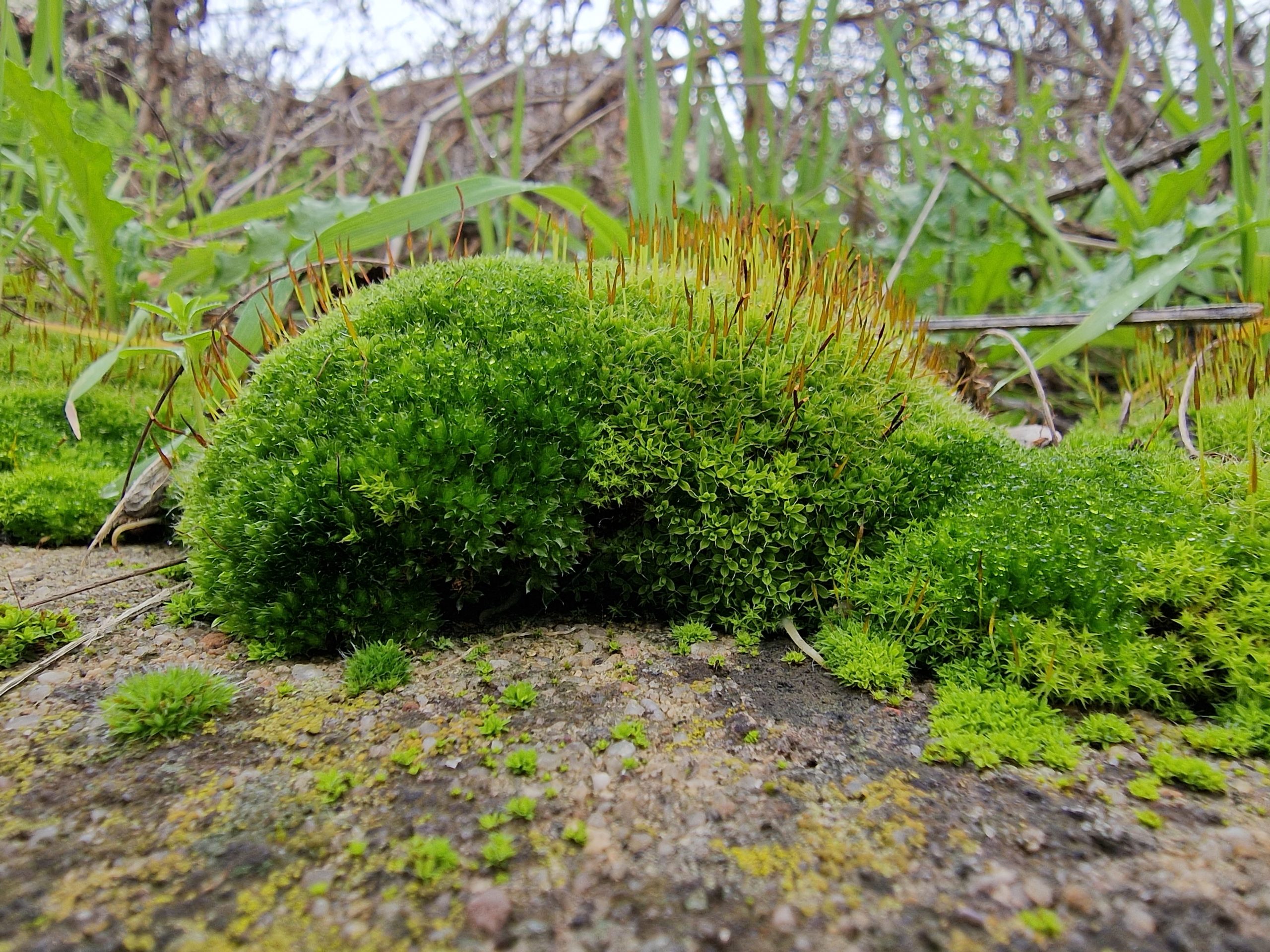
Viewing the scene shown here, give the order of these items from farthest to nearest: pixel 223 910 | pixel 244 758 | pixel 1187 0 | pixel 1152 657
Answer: pixel 1187 0 → pixel 1152 657 → pixel 244 758 → pixel 223 910

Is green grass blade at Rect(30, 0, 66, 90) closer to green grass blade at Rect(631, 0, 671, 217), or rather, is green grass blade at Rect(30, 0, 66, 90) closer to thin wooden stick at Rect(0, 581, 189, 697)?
thin wooden stick at Rect(0, 581, 189, 697)

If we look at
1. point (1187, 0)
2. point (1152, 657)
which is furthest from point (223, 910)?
point (1187, 0)

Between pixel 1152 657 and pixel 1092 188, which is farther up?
pixel 1092 188

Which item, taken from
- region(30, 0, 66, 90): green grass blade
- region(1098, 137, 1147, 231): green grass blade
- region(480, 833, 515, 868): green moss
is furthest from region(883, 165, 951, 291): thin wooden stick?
region(30, 0, 66, 90): green grass blade

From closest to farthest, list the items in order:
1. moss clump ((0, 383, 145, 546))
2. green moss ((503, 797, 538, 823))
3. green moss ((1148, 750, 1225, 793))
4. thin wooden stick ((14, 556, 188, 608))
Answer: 1. green moss ((503, 797, 538, 823))
2. green moss ((1148, 750, 1225, 793))
3. thin wooden stick ((14, 556, 188, 608))
4. moss clump ((0, 383, 145, 546))

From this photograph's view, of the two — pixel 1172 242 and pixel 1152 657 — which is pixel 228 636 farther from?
pixel 1172 242

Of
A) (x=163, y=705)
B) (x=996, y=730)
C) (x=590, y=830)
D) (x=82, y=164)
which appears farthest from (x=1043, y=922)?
(x=82, y=164)
